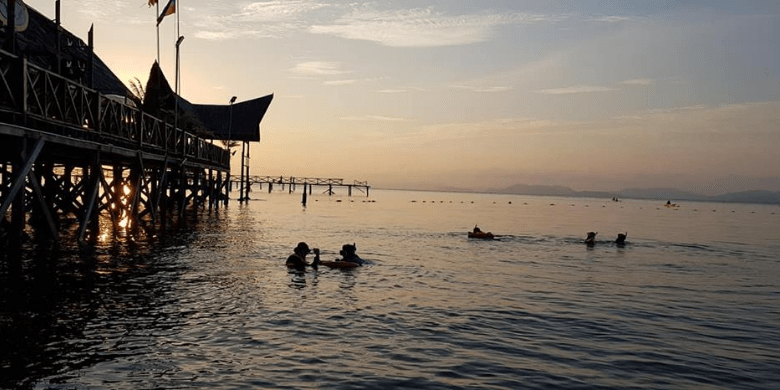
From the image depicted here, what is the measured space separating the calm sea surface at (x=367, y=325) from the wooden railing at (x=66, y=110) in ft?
12.6

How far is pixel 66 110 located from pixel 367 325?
11.9 meters

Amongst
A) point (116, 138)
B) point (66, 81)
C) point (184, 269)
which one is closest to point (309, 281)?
point (184, 269)

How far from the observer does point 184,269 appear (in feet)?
54.4

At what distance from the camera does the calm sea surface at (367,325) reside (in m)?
8.09

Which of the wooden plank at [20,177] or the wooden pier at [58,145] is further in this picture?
the wooden pier at [58,145]

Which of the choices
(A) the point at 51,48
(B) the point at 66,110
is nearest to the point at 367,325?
(B) the point at 66,110

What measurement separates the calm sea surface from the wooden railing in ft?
12.6

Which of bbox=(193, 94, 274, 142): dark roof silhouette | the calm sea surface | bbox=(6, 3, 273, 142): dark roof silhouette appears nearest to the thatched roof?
bbox=(6, 3, 273, 142): dark roof silhouette

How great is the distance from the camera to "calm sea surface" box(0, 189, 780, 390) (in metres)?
8.09

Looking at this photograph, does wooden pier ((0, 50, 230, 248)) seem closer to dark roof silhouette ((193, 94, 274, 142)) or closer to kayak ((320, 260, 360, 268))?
kayak ((320, 260, 360, 268))

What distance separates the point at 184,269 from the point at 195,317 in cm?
610

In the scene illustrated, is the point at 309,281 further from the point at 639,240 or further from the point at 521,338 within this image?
the point at 639,240

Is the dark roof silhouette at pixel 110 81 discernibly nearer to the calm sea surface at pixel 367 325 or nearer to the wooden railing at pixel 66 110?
the wooden railing at pixel 66 110

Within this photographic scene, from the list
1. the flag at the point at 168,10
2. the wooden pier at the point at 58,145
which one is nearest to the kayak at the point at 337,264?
the wooden pier at the point at 58,145
